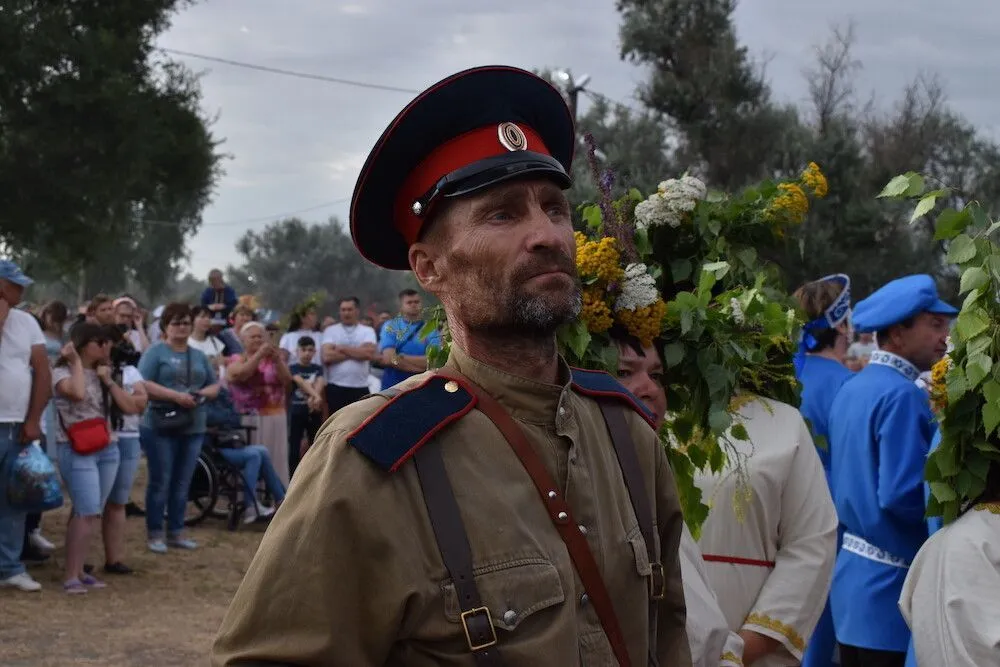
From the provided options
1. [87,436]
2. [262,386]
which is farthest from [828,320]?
[262,386]

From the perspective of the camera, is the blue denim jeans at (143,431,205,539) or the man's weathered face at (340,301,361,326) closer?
the blue denim jeans at (143,431,205,539)

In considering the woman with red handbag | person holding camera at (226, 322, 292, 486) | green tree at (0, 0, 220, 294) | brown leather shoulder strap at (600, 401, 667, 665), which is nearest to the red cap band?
brown leather shoulder strap at (600, 401, 667, 665)

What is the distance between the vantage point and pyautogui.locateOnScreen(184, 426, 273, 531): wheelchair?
11.9 m

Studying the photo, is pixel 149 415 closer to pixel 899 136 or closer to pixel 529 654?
pixel 529 654

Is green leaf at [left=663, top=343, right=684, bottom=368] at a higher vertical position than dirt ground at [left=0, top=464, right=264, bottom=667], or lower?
higher

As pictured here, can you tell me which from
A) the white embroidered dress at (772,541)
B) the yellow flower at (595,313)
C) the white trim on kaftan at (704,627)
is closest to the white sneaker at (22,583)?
the white embroidered dress at (772,541)

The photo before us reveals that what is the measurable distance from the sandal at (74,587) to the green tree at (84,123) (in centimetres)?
1490

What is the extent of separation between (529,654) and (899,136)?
97.8 feet

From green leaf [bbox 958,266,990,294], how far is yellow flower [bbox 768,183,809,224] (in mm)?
578

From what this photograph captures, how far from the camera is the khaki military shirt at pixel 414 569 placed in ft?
6.68

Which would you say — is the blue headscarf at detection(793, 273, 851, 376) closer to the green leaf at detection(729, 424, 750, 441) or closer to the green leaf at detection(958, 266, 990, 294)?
the green leaf at detection(958, 266, 990, 294)

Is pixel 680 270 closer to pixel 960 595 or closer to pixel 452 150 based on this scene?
pixel 960 595

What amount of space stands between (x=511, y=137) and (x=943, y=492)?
2285 mm

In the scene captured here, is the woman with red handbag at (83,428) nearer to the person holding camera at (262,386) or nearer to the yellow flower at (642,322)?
the person holding camera at (262,386)
